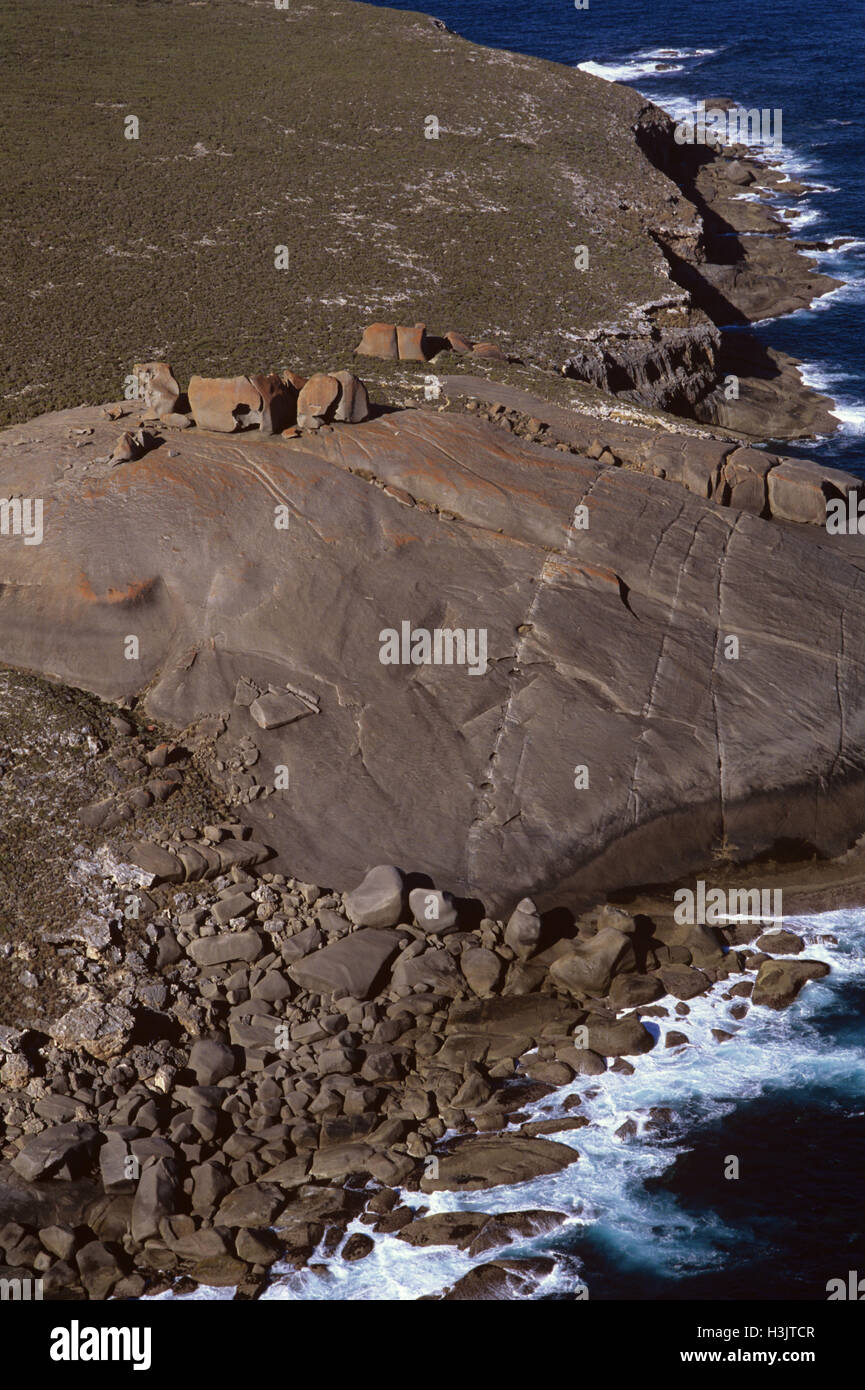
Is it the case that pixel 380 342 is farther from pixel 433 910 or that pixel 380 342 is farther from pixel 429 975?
pixel 429 975

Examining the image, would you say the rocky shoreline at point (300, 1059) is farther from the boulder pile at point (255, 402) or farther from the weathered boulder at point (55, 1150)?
the boulder pile at point (255, 402)

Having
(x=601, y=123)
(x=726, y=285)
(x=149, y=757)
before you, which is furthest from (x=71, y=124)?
(x=149, y=757)

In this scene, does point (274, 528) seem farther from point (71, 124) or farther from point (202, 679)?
point (71, 124)

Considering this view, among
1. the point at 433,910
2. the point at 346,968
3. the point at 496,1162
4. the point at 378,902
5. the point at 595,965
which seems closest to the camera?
the point at 496,1162

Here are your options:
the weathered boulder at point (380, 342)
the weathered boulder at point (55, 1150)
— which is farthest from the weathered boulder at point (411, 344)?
the weathered boulder at point (55, 1150)
